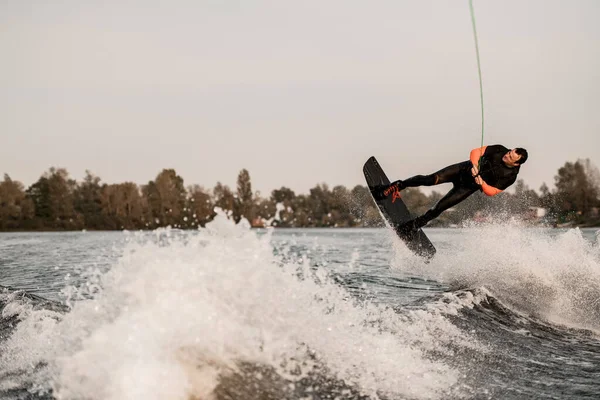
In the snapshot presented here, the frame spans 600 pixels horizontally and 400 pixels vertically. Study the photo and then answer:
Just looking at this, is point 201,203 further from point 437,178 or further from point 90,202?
point 437,178

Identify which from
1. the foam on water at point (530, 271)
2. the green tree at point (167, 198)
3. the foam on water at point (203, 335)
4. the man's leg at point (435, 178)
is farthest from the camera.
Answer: the green tree at point (167, 198)

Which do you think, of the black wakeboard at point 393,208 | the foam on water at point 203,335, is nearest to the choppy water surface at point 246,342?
the foam on water at point 203,335

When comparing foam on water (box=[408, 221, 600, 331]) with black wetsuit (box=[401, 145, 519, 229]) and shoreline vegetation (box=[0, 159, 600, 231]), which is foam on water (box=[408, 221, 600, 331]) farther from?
shoreline vegetation (box=[0, 159, 600, 231])

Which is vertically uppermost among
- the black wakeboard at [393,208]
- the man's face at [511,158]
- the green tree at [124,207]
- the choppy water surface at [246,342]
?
the green tree at [124,207]

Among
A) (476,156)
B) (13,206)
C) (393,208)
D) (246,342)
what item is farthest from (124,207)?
(246,342)

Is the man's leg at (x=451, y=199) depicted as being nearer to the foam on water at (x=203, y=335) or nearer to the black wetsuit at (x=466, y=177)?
the black wetsuit at (x=466, y=177)

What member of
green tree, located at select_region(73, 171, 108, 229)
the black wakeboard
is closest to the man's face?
the black wakeboard

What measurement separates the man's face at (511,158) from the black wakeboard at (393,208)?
6.25 ft

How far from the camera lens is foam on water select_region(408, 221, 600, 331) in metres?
9.10

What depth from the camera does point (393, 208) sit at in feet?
34.1

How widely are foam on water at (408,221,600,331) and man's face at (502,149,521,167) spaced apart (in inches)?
87.0

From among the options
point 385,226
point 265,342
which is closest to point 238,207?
point 385,226

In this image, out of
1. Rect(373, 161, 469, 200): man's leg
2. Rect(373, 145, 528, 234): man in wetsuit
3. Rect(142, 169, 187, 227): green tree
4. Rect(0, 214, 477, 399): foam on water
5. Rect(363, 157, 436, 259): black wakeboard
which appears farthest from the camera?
Rect(142, 169, 187, 227): green tree

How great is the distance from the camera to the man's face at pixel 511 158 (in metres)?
8.77
